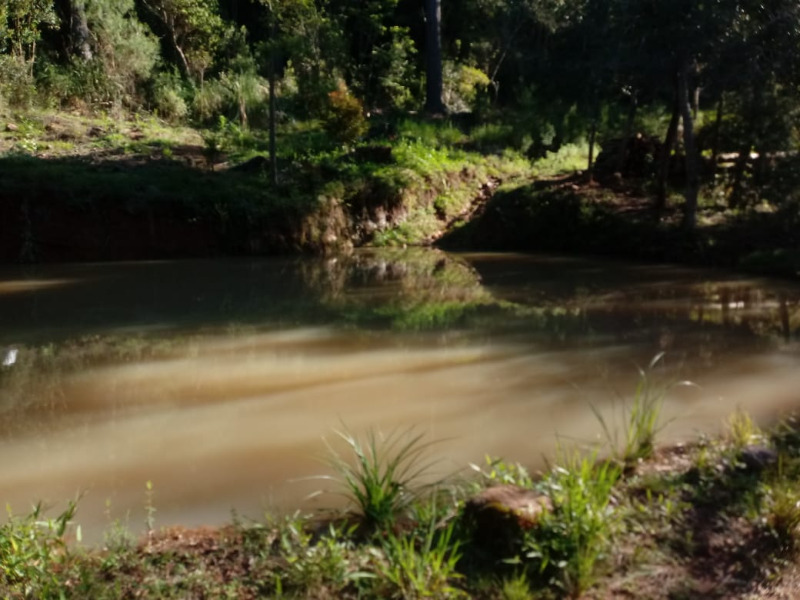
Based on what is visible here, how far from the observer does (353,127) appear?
1969cm

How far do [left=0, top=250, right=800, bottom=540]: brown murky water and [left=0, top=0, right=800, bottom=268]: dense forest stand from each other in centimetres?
343

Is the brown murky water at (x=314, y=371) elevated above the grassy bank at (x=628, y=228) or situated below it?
below

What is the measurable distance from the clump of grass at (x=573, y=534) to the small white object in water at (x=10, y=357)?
5951 mm

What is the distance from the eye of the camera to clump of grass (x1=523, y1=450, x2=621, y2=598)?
10.7ft

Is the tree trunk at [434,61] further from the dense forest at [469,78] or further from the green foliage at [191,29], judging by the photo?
the green foliage at [191,29]

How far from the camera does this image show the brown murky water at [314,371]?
4898mm

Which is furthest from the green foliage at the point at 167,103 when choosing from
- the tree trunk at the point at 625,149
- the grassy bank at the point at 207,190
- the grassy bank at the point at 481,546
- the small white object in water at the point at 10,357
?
the grassy bank at the point at 481,546

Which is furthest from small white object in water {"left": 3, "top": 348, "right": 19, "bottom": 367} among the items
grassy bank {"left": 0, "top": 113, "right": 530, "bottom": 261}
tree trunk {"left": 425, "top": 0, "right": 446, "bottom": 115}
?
tree trunk {"left": 425, "top": 0, "right": 446, "bottom": 115}

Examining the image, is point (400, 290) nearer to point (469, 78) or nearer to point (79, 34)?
point (79, 34)

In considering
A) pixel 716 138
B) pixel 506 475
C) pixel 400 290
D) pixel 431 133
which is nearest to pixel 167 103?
pixel 431 133

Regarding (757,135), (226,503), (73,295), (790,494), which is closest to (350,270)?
(73,295)

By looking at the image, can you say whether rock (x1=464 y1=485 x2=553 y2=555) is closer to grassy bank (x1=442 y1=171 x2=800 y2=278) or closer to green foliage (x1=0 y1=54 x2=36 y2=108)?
grassy bank (x1=442 y1=171 x2=800 y2=278)

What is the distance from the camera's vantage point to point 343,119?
63.9ft

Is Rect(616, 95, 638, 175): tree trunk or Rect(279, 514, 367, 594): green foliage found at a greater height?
Rect(616, 95, 638, 175): tree trunk
